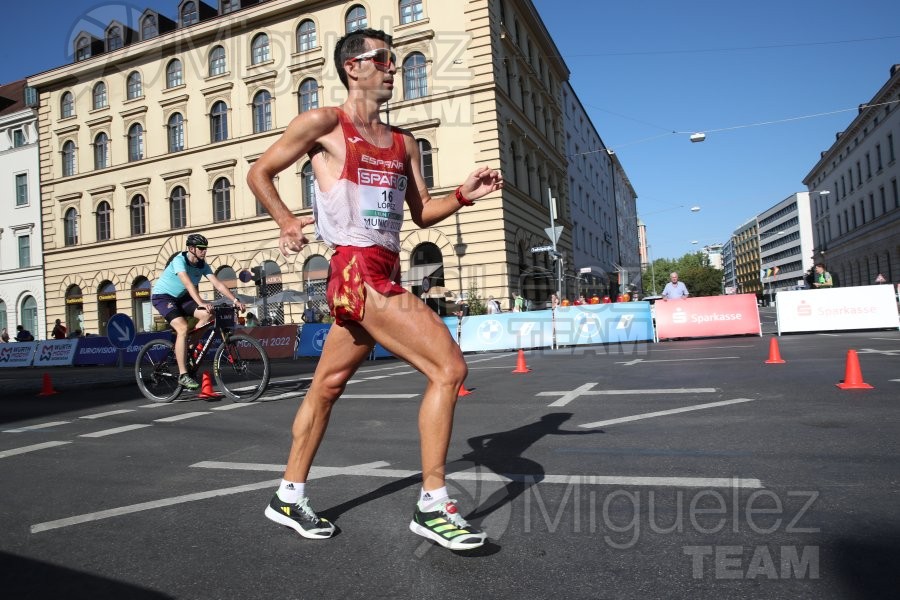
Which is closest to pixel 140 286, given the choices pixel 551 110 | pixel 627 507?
pixel 551 110

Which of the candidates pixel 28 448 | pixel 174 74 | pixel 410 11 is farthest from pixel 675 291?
pixel 174 74

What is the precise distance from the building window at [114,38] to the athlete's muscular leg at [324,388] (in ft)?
131

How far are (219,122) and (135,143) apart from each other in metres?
5.79

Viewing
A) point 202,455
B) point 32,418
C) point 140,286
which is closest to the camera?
point 202,455

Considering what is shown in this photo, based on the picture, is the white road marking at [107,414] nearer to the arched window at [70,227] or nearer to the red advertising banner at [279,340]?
the red advertising banner at [279,340]

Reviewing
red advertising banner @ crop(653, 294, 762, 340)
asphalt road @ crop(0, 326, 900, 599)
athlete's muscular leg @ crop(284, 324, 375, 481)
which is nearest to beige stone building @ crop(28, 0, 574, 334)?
→ red advertising banner @ crop(653, 294, 762, 340)

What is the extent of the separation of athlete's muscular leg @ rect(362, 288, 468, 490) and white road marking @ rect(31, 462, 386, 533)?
128 centimetres

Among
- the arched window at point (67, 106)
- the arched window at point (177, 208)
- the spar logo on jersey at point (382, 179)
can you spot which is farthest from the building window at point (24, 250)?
the spar logo on jersey at point (382, 179)

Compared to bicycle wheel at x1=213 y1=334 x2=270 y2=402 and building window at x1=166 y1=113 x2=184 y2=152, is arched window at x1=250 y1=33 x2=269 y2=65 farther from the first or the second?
bicycle wheel at x1=213 y1=334 x2=270 y2=402

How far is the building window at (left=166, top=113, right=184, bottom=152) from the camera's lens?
109 ft

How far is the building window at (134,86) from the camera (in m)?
34.1

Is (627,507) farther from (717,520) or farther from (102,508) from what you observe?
(102,508)

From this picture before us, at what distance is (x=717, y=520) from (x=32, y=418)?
7496mm

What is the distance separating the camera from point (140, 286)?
34000 millimetres
